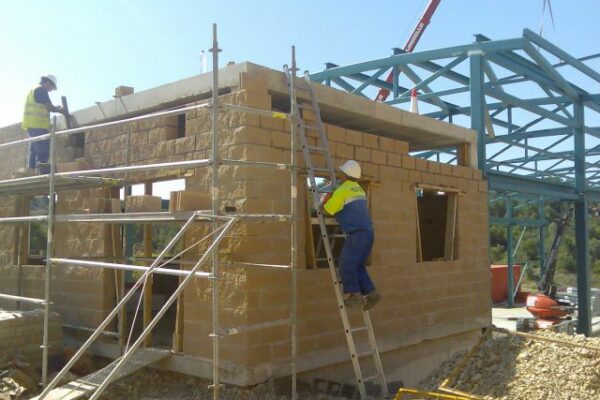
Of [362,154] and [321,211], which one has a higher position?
[362,154]

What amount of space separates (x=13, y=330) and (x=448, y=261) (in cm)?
587

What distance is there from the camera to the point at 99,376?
240 inches

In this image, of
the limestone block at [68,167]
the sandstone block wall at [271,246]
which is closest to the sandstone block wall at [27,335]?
the sandstone block wall at [271,246]

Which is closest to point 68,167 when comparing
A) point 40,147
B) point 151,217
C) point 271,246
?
point 40,147

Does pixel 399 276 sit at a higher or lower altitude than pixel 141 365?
higher

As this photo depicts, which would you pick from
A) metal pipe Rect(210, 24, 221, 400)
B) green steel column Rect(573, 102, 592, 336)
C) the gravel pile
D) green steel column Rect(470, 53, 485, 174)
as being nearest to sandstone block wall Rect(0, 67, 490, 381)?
green steel column Rect(470, 53, 485, 174)

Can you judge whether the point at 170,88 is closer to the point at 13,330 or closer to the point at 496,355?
the point at 13,330

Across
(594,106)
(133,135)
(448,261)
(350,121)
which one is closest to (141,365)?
(133,135)

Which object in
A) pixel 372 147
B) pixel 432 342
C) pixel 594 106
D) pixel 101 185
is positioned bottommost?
pixel 432 342

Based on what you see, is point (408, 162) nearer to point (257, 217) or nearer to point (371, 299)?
point (371, 299)

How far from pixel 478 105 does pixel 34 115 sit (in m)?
6.81

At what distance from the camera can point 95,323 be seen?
23.8 feet

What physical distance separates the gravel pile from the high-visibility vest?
579 cm

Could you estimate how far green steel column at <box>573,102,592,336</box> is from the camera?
12.7 m
